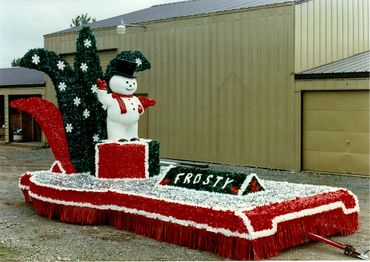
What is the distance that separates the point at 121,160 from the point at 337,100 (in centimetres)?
666

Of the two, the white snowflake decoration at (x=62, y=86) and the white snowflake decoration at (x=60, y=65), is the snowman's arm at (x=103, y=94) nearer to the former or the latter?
the white snowflake decoration at (x=62, y=86)

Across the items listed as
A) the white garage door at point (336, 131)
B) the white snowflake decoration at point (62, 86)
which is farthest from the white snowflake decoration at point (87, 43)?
the white garage door at point (336, 131)

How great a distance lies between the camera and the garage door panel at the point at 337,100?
1364 cm

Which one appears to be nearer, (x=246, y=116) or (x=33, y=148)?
(x=246, y=116)

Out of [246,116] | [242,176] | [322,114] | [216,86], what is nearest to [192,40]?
[216,86]

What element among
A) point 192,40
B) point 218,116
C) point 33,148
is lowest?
point 33,148

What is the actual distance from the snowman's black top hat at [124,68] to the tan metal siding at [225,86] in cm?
590

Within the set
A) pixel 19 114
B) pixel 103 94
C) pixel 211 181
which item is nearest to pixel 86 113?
pixel 103 94

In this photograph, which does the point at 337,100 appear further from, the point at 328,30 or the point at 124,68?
the point at 124,68

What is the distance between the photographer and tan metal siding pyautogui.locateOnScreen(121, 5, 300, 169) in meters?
A: 14.9

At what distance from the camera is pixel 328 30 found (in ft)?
52.0

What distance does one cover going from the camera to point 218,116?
16391 mm

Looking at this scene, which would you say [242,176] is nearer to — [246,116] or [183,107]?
[246,116]

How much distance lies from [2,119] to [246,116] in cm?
1655
